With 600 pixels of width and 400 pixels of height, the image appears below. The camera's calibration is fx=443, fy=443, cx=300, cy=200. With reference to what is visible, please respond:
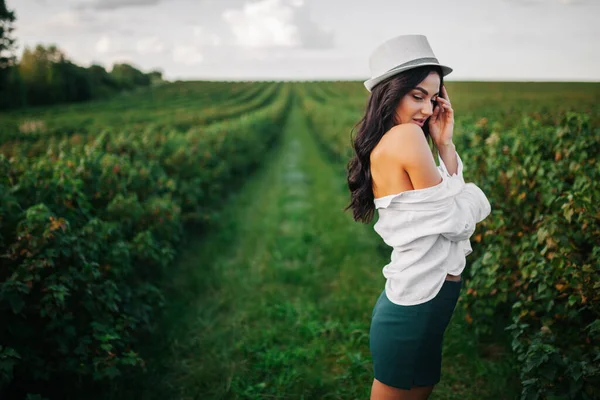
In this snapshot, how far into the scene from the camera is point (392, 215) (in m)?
1.80

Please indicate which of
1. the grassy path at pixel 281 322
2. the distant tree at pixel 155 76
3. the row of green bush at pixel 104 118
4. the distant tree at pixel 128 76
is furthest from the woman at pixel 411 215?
the distant tree at pixel 155 76

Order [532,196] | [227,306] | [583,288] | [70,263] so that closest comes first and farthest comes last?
[583,288], [70,263], [532,196], [227,306]

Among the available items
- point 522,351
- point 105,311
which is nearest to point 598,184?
point 522,351

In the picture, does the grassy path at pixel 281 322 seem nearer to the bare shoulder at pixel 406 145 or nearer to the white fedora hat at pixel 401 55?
the bare shoulder at pixel 406 145

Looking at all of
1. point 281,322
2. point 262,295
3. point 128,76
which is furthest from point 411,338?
point 128,76

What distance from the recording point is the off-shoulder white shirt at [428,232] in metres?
1.68

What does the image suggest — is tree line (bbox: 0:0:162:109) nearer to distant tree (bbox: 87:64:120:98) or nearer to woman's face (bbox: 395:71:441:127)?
distant tree (bbox: 87:64:120:98)

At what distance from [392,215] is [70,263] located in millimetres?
2233

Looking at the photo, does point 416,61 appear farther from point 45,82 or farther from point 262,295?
point 45,82

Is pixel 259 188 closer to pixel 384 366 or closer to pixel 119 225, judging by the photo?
pixel 119 225

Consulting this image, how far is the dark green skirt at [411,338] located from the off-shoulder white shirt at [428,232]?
5 centimetres

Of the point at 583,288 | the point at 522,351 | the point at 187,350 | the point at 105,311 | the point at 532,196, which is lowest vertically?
the point at 187,350

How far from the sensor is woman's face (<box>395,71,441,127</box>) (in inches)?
70.6

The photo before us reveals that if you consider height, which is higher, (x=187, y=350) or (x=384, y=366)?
(x=384, y=366)
